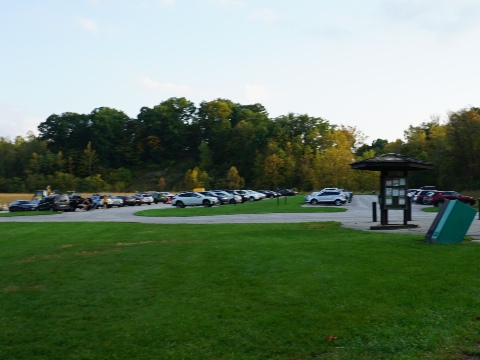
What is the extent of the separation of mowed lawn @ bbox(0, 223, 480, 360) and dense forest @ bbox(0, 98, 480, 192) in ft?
233

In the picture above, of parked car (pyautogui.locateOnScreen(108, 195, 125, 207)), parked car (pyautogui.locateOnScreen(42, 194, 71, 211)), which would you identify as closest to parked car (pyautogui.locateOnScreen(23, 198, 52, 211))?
parked car (pyautogui.locateOnScreen(42, 194, 71, 211))

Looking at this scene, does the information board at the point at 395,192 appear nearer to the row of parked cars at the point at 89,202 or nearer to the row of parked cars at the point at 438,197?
the row of parked cars at the point at 438,197

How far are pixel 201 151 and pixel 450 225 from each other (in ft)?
423

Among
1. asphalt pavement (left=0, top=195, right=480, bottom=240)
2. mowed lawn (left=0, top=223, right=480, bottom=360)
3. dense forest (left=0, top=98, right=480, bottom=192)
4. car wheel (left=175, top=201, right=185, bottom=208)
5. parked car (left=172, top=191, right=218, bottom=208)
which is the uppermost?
dense forest (left=0, top=98, right=480, bottom=192)

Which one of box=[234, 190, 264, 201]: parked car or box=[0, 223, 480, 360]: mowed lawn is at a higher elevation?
box=[234, 190, 264, 201]: parked car

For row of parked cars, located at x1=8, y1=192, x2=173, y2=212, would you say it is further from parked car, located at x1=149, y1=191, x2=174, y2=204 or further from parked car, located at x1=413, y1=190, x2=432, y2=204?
parked car, located at x1=413, y1=190, x2=432, y2=204

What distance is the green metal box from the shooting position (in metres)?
13.9

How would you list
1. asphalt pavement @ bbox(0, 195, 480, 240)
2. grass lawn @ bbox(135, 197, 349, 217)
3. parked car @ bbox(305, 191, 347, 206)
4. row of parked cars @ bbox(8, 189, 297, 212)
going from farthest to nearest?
parked car @ bbox(305, 191, 347, 206)
row of parked cars @ bbox(8, 189, 297, 212)
grass lawn @ bbox(135, 197, 349, 217)
asphalt pavement @ bbox(0, 195, 480, 240)

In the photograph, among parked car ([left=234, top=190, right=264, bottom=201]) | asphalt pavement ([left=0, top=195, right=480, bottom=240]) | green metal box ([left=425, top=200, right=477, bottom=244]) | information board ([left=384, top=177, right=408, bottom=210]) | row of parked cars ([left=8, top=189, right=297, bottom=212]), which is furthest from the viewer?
parked car ([left=234, top=190, right=264, bottom=201])

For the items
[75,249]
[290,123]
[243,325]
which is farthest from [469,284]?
[290,123]

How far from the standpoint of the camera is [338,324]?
23.0ft

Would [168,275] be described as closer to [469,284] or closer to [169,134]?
[469,284]

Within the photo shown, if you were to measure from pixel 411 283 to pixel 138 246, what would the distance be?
868 cm

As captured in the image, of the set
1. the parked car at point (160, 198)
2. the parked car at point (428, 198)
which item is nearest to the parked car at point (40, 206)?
the parked car at point (160, 198)
